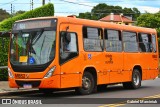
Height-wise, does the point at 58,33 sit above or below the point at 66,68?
above

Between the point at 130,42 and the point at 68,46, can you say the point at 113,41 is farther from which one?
the point at 68,46

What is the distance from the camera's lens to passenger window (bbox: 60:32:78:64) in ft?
51.2

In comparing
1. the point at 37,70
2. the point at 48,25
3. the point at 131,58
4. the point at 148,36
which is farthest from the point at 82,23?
the point at 148,36

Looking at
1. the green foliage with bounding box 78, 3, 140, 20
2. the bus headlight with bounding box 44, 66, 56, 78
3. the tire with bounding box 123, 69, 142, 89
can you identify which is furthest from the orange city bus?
the green foliage with bounding box 78, 3, 140, 20

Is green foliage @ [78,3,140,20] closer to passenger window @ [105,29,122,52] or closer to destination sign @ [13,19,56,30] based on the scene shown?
passenger window @ [105,29,122,52]

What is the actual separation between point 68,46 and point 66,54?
34 centimetres

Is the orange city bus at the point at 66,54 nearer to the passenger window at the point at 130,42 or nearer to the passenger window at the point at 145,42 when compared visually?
the passenger window at the point at 130,42

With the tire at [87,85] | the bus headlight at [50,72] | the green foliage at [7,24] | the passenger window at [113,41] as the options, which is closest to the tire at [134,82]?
the passenger window at [113,41]

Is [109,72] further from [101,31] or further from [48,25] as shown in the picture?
[48,25]

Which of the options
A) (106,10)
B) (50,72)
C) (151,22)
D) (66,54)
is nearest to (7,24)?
(66,54)

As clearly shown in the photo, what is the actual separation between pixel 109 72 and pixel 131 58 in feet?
7.25

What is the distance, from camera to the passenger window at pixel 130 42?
1980 centimetres

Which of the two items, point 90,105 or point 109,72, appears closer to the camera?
point 90,105

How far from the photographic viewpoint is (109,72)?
18438 millimetres
